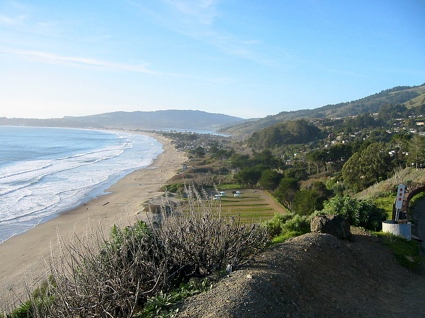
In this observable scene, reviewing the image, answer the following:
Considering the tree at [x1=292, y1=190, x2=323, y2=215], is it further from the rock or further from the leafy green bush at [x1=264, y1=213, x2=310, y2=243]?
the rock

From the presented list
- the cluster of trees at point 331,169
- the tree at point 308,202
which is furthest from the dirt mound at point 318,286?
the tree at point 308,202

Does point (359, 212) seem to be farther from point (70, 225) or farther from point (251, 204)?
point (251, 204)

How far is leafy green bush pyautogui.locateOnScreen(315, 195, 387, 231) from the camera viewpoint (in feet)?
35.1

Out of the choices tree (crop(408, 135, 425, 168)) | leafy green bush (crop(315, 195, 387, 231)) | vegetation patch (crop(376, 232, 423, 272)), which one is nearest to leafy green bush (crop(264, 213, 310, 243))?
leafy green bush (crop(315, 195, 387, 231))

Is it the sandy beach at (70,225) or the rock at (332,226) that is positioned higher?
the rock at (332,226)

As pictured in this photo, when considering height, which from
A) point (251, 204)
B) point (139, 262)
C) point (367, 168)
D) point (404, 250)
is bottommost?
point (251, 204)

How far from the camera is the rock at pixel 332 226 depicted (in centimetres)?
891

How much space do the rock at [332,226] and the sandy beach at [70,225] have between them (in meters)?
3.87

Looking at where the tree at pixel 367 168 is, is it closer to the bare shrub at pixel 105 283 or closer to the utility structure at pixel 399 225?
the utility structure at pixel 399 225

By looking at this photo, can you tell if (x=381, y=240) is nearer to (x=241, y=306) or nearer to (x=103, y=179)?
(x=241, y=306)

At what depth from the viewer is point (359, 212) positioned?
10.8m

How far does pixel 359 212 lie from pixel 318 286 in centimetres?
475

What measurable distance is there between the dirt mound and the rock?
272mm

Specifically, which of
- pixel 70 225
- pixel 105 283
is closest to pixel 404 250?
pixel 105 283
